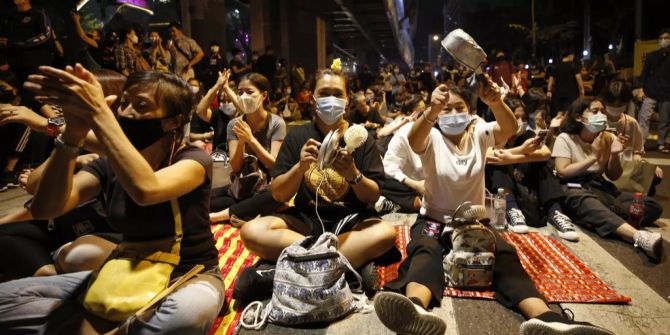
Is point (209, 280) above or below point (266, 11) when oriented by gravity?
below

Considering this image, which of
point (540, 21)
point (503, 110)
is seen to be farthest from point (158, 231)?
point (540, 21)

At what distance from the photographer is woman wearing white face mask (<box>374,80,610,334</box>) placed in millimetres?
2750

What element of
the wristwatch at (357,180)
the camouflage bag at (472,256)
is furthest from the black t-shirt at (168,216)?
the camouflage bag at (472,256)

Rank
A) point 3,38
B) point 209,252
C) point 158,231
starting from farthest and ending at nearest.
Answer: point 3,38 < point 209,252 < point 158,231

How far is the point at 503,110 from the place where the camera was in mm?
2998

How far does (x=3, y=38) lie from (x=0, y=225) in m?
5.33

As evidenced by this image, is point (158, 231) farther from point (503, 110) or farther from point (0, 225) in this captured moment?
point (503, 110)

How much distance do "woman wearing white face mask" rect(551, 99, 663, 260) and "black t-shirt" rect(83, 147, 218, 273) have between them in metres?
3.75

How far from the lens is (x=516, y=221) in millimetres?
4398

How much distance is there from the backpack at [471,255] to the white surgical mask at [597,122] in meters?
2.37

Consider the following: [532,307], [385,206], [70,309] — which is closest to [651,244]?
[532,307]

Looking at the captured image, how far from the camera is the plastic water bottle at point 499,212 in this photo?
435cm

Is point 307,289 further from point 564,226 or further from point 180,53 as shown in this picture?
point 180,53

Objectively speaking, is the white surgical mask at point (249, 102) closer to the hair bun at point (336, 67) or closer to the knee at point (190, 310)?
the hair bun at point (336, 67)
